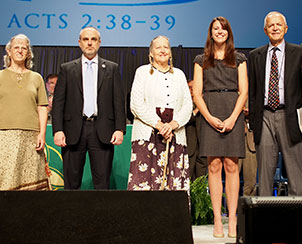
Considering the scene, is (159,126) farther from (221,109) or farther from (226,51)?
(226,51)

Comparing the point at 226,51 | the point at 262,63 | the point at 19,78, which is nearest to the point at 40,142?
the point at 19,78

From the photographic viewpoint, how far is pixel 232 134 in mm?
3068

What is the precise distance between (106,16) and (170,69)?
5.34 m

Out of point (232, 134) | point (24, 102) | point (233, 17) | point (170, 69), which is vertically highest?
point (233, 17)

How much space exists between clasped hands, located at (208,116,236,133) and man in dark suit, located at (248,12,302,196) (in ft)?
0.49

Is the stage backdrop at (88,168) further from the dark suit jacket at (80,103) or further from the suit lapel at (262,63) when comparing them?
the suit lapel at (262,63)

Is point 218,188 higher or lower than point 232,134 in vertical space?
lower

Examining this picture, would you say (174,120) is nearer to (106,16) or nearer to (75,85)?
(75,85)

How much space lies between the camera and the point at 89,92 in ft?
10.7

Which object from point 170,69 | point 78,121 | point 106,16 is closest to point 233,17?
point 106,16

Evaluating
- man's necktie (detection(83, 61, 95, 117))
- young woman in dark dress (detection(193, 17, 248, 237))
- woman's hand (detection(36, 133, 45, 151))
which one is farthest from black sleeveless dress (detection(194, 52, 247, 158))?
woman's hand (detection(36, 133, 45, 151))

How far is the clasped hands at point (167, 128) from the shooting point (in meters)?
3.10

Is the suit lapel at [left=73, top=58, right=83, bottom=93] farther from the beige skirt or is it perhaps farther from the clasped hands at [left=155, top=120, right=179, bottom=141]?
the clasped hands at [left=155, top=120, right=179, bottom=141]

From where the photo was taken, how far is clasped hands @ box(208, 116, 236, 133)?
304cm
